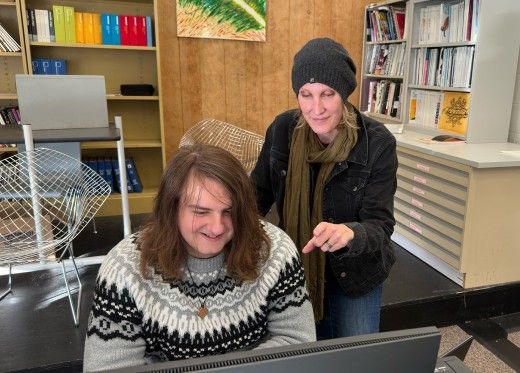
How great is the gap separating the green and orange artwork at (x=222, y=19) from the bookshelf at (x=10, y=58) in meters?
1.23

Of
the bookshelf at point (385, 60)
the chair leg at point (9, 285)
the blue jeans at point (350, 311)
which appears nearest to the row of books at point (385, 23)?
the bookshelf at point (385, 60)

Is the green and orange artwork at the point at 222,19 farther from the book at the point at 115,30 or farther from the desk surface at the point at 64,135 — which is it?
the desk surface at the point at 64,135

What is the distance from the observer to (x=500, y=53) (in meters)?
2.74

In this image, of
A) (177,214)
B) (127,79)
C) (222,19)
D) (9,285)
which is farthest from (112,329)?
(222,19)

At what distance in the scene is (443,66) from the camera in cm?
309

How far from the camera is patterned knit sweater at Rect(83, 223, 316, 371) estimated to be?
947 mm

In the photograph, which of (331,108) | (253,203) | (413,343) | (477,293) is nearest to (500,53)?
(477,293)

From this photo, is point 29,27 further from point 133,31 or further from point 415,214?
point 415,214

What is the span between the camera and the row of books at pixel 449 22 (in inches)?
109

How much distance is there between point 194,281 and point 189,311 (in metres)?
0.07

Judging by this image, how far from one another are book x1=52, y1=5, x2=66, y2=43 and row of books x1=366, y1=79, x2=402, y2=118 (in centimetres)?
272

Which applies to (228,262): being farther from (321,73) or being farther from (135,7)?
(135,7)

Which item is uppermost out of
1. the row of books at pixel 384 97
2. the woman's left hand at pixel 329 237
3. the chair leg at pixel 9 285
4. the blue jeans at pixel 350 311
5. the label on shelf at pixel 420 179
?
the row of books at pixel 384 97

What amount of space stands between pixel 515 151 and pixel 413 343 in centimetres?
246
